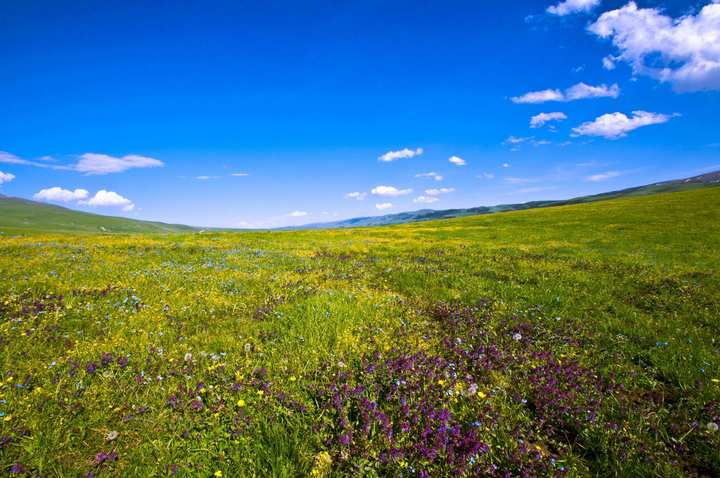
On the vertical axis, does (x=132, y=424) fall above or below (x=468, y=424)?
above

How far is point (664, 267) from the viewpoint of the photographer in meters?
14.9

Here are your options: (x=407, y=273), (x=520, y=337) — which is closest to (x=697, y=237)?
(x=407, y=273)

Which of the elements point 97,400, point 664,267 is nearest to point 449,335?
point 97,400

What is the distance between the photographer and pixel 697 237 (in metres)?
26.9

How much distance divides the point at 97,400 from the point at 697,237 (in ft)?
134

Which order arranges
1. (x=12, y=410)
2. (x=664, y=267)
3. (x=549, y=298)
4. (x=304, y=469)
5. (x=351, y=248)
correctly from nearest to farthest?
(x=304, y=469) → (x=12, y=410) → (x=549, y=298) → (x=664, y=267) → (x=351, y=248)

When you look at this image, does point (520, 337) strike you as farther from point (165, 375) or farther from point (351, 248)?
point (351, 248)

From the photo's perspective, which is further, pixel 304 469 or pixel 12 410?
pixel 12 410

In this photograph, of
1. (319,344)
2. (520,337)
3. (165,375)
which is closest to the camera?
(165,375)

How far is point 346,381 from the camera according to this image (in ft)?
16.3

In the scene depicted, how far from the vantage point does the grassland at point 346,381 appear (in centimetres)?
362

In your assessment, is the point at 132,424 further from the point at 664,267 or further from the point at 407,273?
the point at 664,267

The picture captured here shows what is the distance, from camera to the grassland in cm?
362

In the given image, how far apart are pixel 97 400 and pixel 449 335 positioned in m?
6.39
